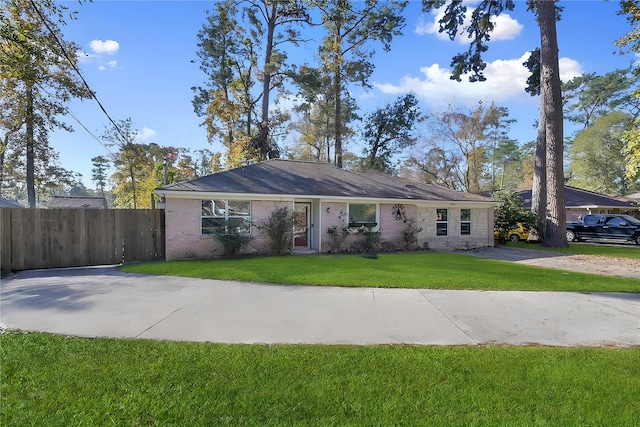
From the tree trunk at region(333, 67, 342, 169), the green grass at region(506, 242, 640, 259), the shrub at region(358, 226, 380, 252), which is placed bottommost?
the green grass at region(506, 242, 640, 259)

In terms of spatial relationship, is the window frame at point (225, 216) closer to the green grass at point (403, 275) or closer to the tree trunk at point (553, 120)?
the green grass at point (403, 275)

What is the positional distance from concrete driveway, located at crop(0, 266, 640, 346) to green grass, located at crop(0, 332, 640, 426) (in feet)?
1.39

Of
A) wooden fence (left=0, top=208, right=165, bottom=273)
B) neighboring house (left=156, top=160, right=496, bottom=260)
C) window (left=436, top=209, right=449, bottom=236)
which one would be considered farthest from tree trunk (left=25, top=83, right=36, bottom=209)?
window (left=436, top=209, right=449, bottom=236)

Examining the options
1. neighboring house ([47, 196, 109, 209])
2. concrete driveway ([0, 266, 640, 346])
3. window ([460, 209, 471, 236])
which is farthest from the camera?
neighboring house ([47, 196, 109, 209])

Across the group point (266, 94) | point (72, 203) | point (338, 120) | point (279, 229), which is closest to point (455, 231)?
point (279, 229)

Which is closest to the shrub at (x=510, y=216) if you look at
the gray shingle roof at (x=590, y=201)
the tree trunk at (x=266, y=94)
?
the gray shingle roof at (x=590, y=201)

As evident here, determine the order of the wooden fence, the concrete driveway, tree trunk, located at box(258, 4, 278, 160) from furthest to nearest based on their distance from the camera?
tree trunk, located at box(258, 4, 278, 160) < the wooden fence < the concrete driveway

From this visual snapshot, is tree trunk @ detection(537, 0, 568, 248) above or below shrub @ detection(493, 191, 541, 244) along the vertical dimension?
above

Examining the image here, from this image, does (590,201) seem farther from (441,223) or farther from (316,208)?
(316,208)

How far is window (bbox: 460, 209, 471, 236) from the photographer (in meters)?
16.8

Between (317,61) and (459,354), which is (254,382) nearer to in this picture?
(459,354)

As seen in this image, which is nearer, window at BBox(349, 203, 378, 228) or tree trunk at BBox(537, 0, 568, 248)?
window at BBox(349, 203, 378, 228)

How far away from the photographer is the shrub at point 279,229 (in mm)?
12961

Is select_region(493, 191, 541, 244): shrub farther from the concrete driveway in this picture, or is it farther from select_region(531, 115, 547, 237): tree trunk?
the concrete driveway
